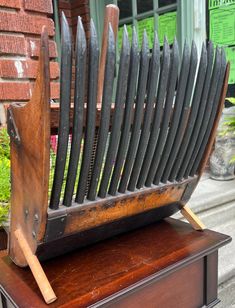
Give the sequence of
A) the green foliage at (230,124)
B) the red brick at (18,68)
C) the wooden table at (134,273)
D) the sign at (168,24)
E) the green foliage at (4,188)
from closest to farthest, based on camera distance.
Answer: the wooden table at (134,273) → the green foliage at (4,188) → the red brick at (18,68) → the green foliage at (230,124) → the sign at (168,24)

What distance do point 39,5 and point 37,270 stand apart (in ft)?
4.40

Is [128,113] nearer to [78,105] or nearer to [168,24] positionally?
[78,105]

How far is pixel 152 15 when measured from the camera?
9.20 feet

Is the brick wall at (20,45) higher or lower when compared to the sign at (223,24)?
lower

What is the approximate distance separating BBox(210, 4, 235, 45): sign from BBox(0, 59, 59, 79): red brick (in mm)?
1585

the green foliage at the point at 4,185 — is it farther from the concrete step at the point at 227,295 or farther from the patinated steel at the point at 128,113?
the concrete step at the point at 227,295

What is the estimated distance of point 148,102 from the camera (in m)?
0.74

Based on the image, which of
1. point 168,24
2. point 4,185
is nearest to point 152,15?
point 168,24

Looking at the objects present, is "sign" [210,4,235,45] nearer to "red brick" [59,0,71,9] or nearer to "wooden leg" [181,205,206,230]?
"red brick" [59,0,71,9]

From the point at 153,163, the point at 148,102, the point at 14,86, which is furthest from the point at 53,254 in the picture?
the point at 14,86

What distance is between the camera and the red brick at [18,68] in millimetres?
1496

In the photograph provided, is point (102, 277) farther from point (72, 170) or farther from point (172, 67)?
point (172, 67)

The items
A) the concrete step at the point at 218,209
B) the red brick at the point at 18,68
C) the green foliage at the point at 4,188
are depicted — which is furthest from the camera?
the concrete step at the point at 218,209

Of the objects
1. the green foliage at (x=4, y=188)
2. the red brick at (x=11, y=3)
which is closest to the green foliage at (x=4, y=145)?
the green foliage at (x=4, y=188)
